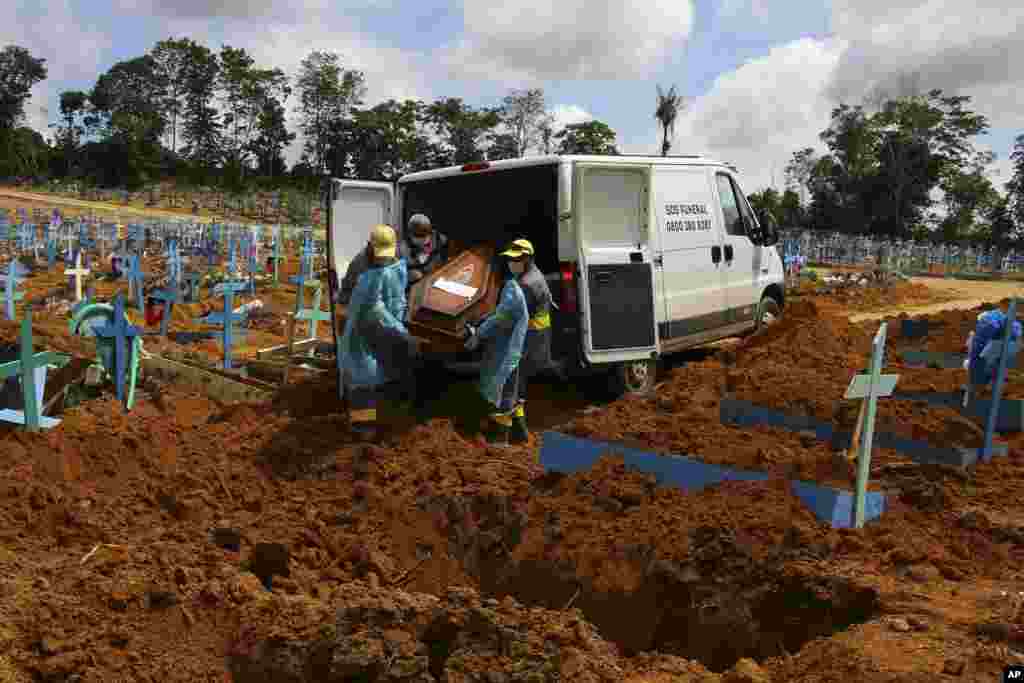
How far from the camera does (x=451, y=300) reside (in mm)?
6379

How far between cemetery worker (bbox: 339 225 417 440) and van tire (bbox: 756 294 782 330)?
15.2 ft

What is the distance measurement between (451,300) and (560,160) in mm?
1346

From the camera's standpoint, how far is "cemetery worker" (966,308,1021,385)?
251 inches

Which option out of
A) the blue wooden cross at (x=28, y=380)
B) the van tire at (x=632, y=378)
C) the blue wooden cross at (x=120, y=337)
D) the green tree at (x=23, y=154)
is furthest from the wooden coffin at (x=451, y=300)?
the green tree at (x=23, y=154)

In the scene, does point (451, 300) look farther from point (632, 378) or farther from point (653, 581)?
point (653, 581)

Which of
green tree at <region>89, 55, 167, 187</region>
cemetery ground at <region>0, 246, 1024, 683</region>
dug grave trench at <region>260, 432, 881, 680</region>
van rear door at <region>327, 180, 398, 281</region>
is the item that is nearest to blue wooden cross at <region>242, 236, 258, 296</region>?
van rear door at <region>327, 180, 398, 281</region>

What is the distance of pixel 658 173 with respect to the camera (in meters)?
7.42

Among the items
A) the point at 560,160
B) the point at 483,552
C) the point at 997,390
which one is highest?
the point at 560,160

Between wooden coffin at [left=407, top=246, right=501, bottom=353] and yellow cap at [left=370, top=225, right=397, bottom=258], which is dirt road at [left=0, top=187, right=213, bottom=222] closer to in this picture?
wooden coffin at [left=407, top=246, right=501, bottom=353]

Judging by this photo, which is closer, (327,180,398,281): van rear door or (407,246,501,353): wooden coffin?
(407,246,501,353): wooden coffin

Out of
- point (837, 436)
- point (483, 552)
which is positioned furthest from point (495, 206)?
point (483, 552)

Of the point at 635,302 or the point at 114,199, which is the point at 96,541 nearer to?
the point at 635,302

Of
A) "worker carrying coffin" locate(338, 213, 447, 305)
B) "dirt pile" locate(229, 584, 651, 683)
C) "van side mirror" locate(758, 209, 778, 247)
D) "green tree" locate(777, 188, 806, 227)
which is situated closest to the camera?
"dirt pile" locate(229, 584, 651, 683)

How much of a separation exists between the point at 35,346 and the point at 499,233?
4324mm
